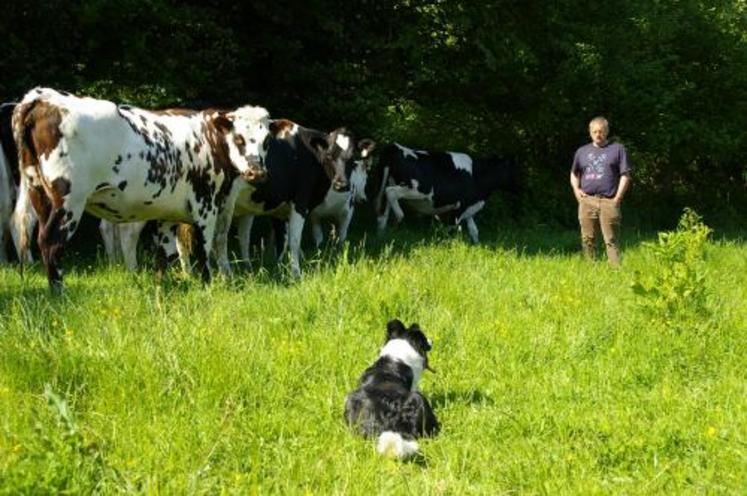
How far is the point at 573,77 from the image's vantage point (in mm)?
16344

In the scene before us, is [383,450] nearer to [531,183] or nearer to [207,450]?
[207,450]

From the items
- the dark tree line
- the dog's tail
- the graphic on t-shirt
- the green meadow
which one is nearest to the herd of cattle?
the green meadow

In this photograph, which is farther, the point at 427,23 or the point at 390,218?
the point at 390,218

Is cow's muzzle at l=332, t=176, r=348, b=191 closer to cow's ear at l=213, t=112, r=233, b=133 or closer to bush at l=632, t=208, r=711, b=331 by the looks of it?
cow's ear at l=213, t=112, r=233, b=133

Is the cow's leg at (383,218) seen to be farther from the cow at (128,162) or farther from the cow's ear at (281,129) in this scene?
the cow at (128,162)

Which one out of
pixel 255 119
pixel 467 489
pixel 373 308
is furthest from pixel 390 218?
pixel 467 489

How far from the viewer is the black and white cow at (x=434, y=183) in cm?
1495

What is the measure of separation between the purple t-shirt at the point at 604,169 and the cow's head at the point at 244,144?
13.9ft

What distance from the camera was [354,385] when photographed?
5.46m

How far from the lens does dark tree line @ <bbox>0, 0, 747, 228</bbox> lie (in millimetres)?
11195

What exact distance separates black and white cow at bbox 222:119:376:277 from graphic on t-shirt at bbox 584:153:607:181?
10.2 feet

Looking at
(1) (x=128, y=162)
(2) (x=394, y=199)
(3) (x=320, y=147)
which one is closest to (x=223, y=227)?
(1) (x=128, y=162)

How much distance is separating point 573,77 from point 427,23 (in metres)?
3.52

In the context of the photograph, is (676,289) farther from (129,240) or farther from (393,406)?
(129,240)
